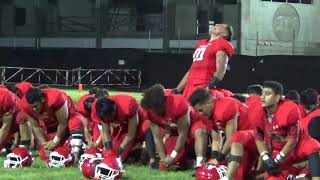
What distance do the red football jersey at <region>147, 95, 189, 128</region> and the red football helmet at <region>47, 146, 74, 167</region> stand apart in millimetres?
1330

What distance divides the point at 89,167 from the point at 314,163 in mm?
2537

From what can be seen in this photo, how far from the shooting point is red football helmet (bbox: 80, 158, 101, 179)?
25.0 ft

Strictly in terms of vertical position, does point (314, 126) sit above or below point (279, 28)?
below

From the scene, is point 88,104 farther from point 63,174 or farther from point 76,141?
point 63,174

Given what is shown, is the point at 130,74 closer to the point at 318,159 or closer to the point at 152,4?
the point at 152,4

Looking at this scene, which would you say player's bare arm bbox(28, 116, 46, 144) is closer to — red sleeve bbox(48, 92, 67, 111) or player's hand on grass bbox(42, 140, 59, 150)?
player's hand on grass bbox(42, 140, 59, 150)

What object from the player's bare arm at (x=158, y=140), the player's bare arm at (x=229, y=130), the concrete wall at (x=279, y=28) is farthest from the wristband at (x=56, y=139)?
the concrete wall at (x=279, y=28)

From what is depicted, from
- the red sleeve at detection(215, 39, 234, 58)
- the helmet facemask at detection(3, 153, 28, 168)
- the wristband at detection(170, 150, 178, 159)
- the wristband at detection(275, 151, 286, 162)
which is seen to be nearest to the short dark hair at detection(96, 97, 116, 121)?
the wristband at detection(170, 150, 178, 159)

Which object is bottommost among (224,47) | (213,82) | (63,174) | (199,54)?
(63,174)

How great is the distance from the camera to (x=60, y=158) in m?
8.85

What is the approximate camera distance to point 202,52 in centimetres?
941

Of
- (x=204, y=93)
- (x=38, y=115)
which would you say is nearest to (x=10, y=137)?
(x=38, y=115)

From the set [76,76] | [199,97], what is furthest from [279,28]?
[199,97]

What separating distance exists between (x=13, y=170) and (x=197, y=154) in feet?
7.53
